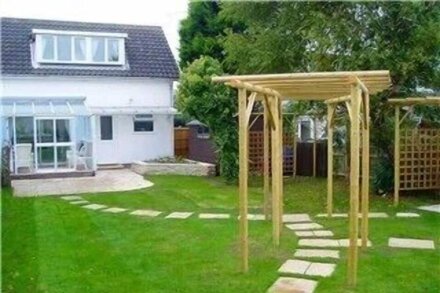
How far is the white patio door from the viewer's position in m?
18.5

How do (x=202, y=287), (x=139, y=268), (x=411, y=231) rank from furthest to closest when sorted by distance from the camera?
1. (x=411, y=231)
2. (x=139, y=268)
3. (x=202, y=287)

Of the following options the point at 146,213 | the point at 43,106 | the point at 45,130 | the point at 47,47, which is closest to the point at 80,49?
the point at 47,47

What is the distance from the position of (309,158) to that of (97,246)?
11.3 metres

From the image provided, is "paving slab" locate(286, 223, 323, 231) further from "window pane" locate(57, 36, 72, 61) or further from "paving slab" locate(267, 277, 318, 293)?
"window pane" locate(57, 36, 72, 61)

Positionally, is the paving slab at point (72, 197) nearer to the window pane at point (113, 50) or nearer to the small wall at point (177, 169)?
the small wall at point (177, 169)

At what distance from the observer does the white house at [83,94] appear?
18.5m

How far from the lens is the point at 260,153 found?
18641mm

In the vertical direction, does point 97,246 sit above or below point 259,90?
below

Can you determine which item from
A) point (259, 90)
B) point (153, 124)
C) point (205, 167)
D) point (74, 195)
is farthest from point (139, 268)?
point (153, 124)

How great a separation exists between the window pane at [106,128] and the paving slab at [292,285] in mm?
16094

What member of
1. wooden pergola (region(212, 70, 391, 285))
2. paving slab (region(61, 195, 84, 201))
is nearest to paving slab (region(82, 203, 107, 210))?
paving slab (region(61, 195, 84, 201))

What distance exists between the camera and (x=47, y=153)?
1853 centimetres

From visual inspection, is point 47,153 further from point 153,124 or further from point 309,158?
point 309,158

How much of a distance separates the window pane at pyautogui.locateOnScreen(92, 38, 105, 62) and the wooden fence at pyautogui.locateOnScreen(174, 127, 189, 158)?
558 centimetres
